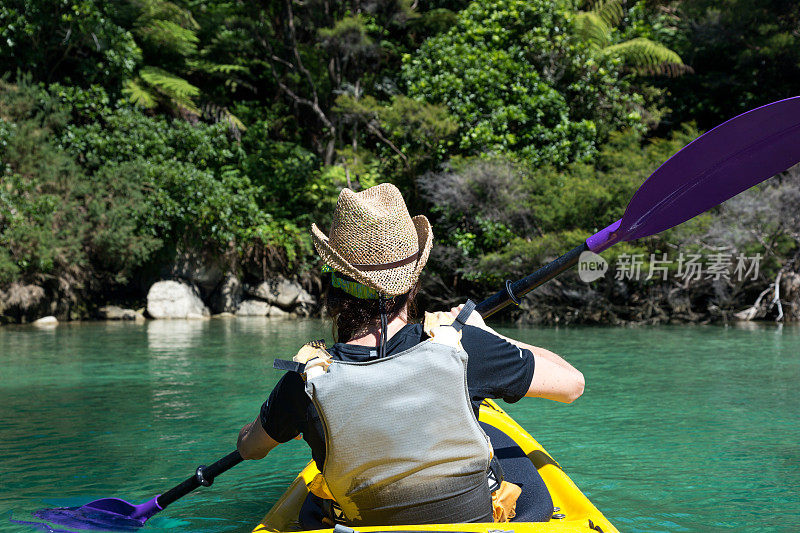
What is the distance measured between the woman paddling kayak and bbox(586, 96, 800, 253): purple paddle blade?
798mm

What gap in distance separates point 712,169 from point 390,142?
11535 mm

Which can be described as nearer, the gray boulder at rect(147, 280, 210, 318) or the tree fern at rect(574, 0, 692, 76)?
the tree fern at rect(574, 0, 692, 76)

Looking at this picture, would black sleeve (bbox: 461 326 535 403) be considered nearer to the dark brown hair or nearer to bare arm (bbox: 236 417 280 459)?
the dark brown hair

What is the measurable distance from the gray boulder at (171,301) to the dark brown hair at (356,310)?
1288cm

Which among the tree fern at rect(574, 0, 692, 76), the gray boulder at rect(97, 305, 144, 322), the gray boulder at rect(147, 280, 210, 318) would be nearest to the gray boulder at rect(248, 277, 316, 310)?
the gray boulder at rect(147, 280, 210, 318)

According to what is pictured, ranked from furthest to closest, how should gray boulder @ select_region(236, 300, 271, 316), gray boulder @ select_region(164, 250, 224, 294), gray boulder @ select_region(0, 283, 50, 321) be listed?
gray boulder @ select_region(236, 300, 271, 316) → gray boulder @ select_region(164, 250, 224, 294) → gray boulder @ select_region(0, 283, 50, 321)

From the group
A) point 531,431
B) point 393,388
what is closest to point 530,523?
point 393,388

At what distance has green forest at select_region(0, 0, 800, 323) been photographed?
1149 centimetres

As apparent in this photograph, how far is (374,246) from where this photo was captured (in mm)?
1790

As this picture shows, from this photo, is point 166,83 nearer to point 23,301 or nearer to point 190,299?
point 190,299

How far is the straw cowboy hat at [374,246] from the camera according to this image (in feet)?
5.80

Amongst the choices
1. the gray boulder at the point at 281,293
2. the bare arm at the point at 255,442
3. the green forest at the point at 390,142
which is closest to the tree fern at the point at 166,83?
the green forest at the point at 390,142

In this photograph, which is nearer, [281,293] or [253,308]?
[253,308]

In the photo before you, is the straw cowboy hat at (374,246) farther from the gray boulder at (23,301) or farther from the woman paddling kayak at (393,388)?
the gray boulder at (23,301)
